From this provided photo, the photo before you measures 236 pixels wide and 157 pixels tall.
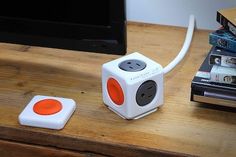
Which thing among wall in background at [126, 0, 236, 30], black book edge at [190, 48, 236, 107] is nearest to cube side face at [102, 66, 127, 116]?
black book edge at [190, 48, 236, 107]

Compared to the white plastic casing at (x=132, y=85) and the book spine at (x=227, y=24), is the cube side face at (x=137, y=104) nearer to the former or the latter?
the white plastic casing at (x=132, y=85)

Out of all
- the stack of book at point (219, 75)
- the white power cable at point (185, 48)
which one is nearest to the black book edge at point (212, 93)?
the stack of book at point (219, 75)

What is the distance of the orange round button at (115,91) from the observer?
0.76 meters

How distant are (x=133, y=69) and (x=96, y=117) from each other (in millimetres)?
100

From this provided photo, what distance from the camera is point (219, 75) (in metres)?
0.79

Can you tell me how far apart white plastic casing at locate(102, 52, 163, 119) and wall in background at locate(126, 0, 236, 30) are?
1.01ft

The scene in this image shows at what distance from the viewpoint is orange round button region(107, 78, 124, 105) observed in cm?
76

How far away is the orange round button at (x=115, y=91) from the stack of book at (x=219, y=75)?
0.13 meters

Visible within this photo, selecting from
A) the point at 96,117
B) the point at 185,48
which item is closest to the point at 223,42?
the point at 185,48

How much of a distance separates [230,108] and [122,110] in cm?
18

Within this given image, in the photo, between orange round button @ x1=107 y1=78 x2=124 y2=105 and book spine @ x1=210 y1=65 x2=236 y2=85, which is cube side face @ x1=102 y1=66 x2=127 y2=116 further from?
book spine @ x1=210 y1=65 x2=236 y2=85

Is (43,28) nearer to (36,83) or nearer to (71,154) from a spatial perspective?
(36,83)

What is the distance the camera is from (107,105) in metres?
0.81

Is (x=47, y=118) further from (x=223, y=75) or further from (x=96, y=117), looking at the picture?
(x=223, y=75)
